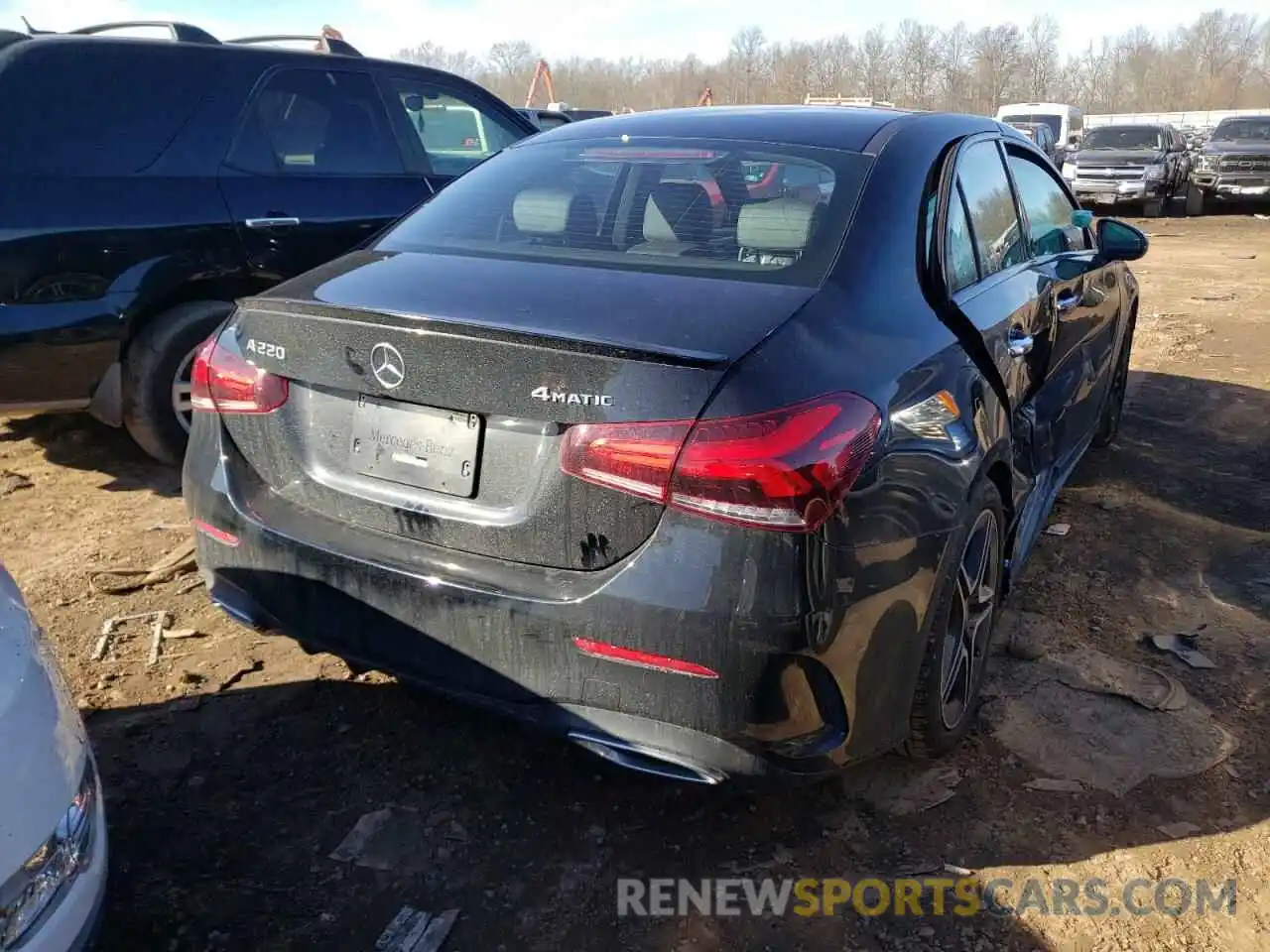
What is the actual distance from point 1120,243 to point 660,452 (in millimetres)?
3156

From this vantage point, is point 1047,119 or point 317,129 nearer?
point 317,129

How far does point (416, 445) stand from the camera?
7.47 feet

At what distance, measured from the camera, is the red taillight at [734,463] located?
198 cm

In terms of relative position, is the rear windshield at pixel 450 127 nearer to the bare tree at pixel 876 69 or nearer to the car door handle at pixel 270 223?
the car door handle at pixel 270 223

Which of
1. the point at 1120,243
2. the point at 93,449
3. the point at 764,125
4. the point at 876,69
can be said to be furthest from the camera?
the point at 876,69

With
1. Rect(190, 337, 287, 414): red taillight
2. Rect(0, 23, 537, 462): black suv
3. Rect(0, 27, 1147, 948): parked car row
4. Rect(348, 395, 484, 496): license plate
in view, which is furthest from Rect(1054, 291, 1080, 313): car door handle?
Rect(0, 23, 537, 462): black suv

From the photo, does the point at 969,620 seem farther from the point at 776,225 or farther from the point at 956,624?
the point at 776,225

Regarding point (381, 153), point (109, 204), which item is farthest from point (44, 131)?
point (381, 153)

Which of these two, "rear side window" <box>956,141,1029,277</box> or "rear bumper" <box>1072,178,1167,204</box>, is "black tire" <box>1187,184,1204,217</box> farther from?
"rear side window" <box>956,141,1029,277</box>

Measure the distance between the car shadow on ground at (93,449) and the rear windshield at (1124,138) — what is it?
67.5 feet

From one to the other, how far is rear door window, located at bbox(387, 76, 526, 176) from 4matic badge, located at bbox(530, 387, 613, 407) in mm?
3613

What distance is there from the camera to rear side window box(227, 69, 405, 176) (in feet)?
16.1

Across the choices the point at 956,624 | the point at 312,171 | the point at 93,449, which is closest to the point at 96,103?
the point at 312,171

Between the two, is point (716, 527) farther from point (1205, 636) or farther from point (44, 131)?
point (44, 131)
